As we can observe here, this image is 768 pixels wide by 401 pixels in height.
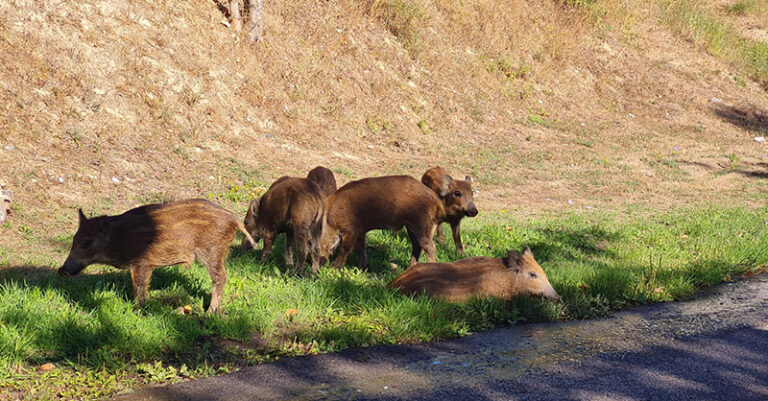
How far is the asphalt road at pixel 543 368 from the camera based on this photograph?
15.7ft

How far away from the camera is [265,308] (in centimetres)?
609

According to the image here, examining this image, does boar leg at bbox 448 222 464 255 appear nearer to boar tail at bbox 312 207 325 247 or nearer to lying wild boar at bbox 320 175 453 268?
lying wild boar at bbox 320 175 453 268

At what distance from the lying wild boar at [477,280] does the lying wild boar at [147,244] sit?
1.69 metres

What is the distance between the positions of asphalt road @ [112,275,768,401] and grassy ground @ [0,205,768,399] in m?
0.23

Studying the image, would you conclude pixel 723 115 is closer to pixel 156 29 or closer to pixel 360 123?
pixel 360 123

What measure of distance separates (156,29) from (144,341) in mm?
10701

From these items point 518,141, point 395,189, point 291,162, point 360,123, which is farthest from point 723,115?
point 395,189

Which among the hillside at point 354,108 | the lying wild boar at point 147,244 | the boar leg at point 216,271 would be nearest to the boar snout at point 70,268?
the lying wild boar at point 147,244

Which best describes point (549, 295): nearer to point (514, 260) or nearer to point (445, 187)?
point (514, 260)

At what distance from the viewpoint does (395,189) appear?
790 cm

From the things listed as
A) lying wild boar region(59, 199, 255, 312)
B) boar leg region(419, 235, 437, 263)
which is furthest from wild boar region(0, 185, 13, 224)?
boar leg region(419, 235, 437, 263)

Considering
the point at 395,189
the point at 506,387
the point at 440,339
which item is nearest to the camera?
the point at 506,387

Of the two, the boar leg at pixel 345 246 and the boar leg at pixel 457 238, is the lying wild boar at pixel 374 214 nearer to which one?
the boar leg at pixel 345 246

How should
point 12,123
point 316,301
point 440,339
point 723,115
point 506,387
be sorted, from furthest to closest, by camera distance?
1. point 723,115
2. point 12,123
3. point 316,301
4. point 440,339
5. point 506,387
